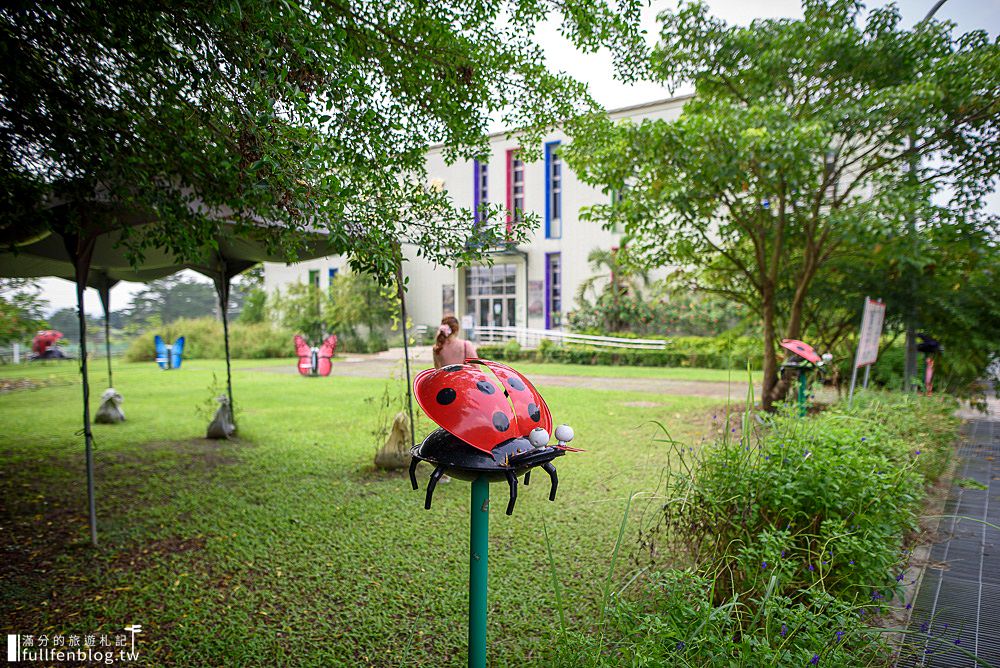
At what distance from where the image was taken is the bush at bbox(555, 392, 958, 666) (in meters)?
2.06

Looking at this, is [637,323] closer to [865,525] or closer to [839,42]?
[839,42]

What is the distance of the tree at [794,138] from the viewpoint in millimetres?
5941

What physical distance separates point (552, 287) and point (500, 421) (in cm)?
2225

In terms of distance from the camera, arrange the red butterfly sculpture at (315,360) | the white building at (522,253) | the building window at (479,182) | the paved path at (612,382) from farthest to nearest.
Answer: the building window at (479,182) → the white building at (522,253) → the red butterfly sculpture at (315,360) → the paved path at (612,382)

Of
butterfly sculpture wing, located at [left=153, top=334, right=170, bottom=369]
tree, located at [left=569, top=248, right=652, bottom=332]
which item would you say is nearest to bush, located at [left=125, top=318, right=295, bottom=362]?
butterfly sculpture wing, located at [left=153, top=334, right=170, bottom=369]

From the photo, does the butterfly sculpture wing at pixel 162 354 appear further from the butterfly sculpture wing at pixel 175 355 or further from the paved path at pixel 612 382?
the paved path at pixel 612 382

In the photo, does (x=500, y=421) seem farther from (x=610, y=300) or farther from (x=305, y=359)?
(x=610, y=300)

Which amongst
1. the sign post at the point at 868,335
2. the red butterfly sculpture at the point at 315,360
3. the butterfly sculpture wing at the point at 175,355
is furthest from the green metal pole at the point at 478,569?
the butterfly sculpture wing at the point at 175,355

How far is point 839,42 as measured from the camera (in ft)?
21.4

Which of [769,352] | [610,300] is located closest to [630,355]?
[610,300]

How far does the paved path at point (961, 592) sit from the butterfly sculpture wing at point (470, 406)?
1.69 metres

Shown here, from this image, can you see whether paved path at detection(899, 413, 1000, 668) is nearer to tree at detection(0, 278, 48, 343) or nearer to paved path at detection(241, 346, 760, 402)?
paved path at detection(241, 346, 760, 402)

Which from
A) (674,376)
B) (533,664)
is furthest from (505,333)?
(533,664)

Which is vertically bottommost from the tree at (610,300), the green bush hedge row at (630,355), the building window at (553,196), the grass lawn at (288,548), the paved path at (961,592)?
the grass lawn at (288,548)
